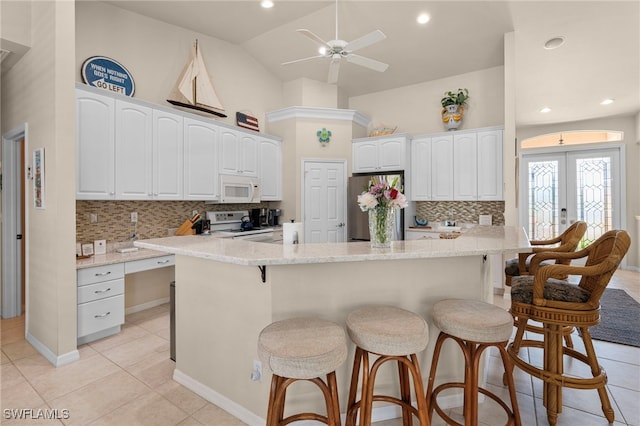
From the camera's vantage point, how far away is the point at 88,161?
120 inches

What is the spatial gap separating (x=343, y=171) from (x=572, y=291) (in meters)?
3.97

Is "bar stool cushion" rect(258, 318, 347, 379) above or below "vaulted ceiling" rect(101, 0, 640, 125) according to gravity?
below

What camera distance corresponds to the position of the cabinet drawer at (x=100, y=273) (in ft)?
9.18

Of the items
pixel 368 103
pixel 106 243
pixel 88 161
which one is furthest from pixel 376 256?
pixel 368 103

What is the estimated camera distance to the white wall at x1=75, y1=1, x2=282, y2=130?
347cm

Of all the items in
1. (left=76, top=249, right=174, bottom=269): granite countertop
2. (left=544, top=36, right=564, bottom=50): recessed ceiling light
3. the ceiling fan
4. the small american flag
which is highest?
(left=544, top=36, right=564, bottom=50): recessed ceiling light

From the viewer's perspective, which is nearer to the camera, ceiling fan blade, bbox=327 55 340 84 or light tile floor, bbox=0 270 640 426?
light tile floor, bbox=0 270 640 426

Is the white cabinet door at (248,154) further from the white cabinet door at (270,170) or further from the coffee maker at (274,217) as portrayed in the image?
the coffee maker at (274,217)

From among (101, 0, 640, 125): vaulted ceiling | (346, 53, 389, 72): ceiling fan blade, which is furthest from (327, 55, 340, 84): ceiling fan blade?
(101, 0, 640, 125): vaulted ceiling

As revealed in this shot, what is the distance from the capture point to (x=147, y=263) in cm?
333

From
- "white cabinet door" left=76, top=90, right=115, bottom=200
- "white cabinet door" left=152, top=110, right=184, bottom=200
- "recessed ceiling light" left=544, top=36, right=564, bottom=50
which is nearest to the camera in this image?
"white cabinet door" left=76, top=90, right=115, bottom=200

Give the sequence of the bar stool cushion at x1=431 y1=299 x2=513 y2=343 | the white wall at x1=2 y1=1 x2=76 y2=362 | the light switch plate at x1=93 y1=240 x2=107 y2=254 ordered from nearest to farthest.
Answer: the bar stool cushion at x1=431 y1=299 x2=513 y2=343, the white wall at x1=2 y1=1 x2=76 y2=362, the light switch plate at x1=93 y1=240 x2=107 y2=254

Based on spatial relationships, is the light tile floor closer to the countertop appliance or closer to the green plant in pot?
the countertop appliance

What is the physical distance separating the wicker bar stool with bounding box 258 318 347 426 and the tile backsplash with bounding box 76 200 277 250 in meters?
2.98
